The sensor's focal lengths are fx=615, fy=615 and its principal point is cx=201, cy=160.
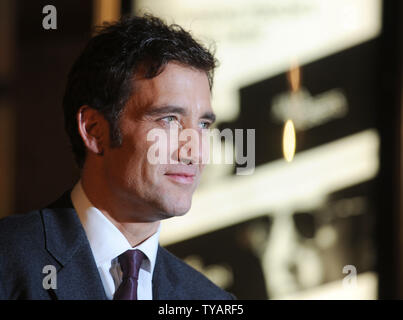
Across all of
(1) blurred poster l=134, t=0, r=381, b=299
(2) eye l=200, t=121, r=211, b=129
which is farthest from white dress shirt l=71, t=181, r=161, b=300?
(1) blurred poster l=134, t=0, r=381, b=299

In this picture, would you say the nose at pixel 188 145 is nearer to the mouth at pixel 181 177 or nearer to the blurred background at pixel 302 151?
the mouth at pixel 181 177

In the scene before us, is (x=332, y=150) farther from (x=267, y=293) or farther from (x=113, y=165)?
(x=113, y=165)

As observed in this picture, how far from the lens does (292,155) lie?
1.74 metres

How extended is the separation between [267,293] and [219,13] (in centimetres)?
81

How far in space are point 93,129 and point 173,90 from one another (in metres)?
0.16

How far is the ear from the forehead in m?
0.06

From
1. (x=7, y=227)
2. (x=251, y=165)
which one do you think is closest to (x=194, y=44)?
(x=7, y=227)

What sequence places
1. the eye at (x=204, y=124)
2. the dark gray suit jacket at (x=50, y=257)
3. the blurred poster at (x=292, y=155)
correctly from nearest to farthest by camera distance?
1. the dark gray suit jacket at (x=50, y=257)
2. the eye at (x=204, y=124)
3. the blurred poster at (x=292, y=155)

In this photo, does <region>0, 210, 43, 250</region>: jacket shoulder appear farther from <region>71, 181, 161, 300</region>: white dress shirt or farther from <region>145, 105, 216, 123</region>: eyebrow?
<region>145, 105, 216, 123</region>: eyebrow

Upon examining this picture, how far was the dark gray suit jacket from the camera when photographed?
0.93 meters

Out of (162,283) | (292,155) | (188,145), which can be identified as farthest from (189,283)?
(292,155)

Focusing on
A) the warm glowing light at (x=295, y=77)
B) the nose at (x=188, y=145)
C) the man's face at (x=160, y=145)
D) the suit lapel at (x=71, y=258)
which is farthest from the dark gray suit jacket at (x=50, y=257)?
the warm glowing light at (x=295, y=77)

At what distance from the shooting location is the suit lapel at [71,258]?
951 millimetres

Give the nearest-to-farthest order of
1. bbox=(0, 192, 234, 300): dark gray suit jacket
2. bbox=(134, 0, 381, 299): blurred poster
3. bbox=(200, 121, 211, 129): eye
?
bbox=(0, 192, 234, 300): dark gray suit jacket → bbox=(200, 121, 211, 129): eye → bbox=(134, 0, 381, 299): blurred poster
